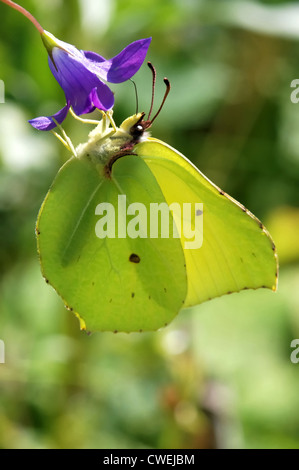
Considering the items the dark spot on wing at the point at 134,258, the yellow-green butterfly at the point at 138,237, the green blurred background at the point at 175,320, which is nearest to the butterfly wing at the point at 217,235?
the yellow-green butterfly at the point at 138,237

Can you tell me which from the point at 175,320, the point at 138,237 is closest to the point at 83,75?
the point at 138,237

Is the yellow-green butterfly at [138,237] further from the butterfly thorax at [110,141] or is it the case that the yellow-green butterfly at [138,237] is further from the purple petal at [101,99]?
the purple petal at [101,99]

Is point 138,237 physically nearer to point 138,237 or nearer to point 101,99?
point 138,237

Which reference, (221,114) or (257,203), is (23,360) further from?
(221,114)

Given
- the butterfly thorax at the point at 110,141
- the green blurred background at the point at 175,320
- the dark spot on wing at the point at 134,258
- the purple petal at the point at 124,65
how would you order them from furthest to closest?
1. the green blurred background at the point at 175,320
2. the dark spot on wing at the point at 134,258
3. the butterfly thorax at the point at 110,141
4. the purple petal at the point at 124,65

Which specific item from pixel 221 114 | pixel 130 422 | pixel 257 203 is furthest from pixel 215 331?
pixel 221 114

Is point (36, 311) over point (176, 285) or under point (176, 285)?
over
